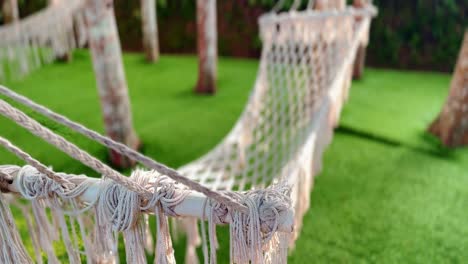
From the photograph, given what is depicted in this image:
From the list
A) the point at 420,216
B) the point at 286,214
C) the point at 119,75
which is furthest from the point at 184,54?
the point at 286,214

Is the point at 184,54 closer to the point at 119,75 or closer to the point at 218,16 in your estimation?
the point at 218,16

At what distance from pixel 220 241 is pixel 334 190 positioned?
119 centimetres

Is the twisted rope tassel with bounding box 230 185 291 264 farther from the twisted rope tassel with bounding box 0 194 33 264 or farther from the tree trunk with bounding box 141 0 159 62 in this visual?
the tree trunk with bounding box 141 0 159 62

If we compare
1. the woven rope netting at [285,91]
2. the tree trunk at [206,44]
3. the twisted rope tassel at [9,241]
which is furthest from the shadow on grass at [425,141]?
the twisted rope tassel at [9,241]

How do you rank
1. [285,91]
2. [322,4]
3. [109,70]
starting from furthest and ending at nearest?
[322,4]
[285,91]
[109,70]

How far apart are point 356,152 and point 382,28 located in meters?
2.61

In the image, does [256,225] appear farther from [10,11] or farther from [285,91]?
[10,11]

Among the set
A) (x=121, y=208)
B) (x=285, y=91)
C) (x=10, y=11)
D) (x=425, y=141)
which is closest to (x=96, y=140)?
(x=121, y=208)

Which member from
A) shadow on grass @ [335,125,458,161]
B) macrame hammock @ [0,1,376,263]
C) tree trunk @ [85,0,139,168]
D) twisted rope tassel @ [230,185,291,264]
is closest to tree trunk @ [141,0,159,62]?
tree trunk @ [85,0,139,168]

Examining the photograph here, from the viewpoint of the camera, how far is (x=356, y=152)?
2.27m

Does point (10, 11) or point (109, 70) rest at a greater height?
point (10, 11)

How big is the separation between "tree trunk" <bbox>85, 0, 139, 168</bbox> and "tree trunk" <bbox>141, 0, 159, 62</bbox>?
2122 mm

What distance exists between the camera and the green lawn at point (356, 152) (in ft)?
4.77

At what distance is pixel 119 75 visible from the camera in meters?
2.05
